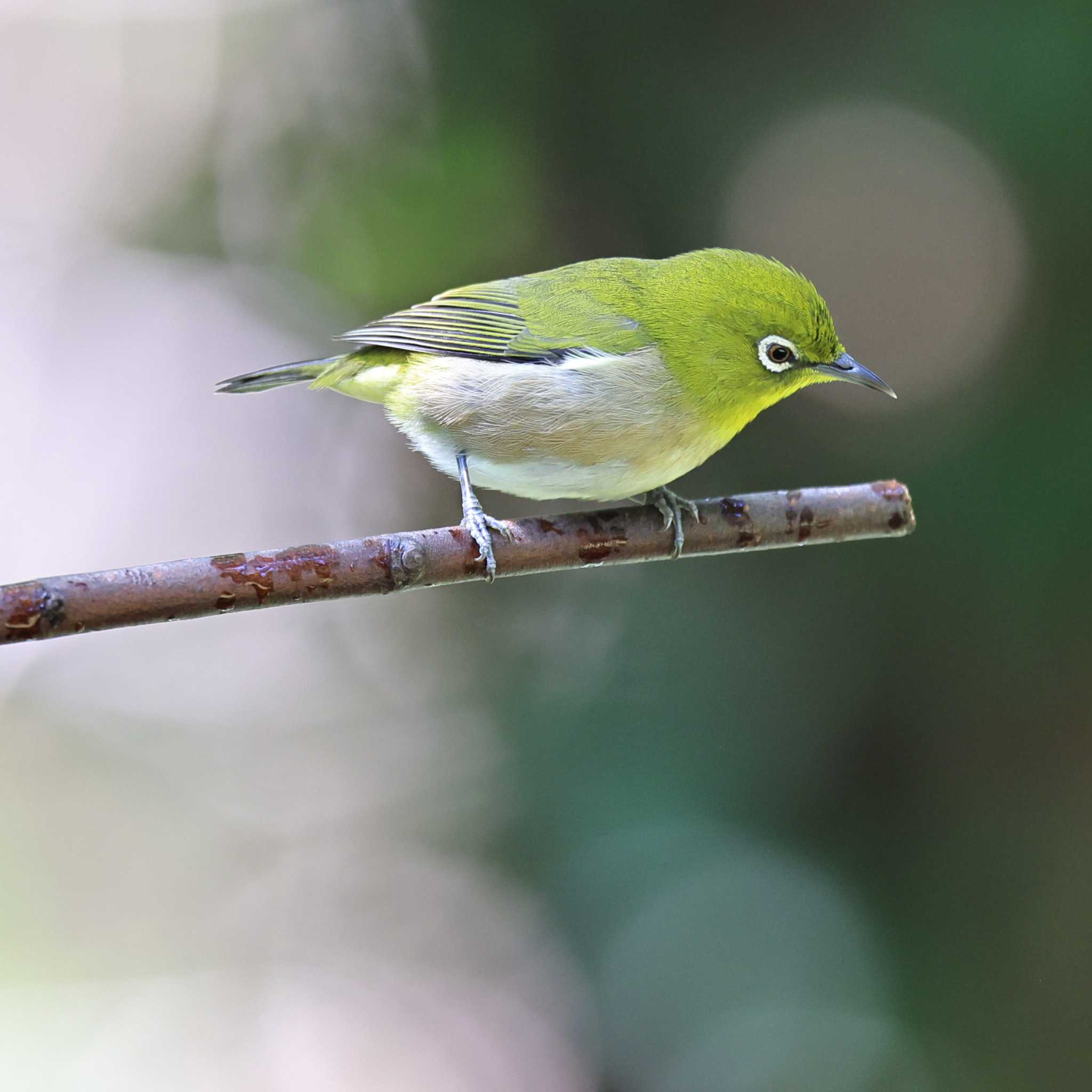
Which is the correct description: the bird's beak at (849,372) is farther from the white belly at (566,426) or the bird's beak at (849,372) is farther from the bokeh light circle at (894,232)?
the bokeh light circle at (894,232)

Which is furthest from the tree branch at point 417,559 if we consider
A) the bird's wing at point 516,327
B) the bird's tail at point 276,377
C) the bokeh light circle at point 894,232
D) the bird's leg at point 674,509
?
the bokeh light circle at point 894,232

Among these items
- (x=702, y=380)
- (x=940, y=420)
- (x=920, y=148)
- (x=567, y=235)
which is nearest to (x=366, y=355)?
(x=702, y=380)

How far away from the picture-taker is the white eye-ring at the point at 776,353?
12.0 ft

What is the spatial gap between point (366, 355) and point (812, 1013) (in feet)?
10.9

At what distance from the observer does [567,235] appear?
18.3 feet

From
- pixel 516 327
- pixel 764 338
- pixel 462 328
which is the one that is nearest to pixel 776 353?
pixel 764 338

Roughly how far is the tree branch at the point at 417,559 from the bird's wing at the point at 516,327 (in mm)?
650

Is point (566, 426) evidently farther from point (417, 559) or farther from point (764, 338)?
point (417, 559)

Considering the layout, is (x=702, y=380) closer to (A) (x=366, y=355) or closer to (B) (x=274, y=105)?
(A) (x=366, y=355)

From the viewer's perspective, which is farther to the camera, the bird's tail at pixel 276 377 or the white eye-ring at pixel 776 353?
the bird's tail at pixel 276 377

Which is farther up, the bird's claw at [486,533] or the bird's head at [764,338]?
the bird's head at [764,338]

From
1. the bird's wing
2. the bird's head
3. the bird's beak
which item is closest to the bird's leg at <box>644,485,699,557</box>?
the bird's head

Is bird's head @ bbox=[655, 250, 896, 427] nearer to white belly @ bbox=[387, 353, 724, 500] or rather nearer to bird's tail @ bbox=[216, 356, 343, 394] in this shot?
white belly @ bbox=[387, 353, 724, 500]

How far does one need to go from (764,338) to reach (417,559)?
161cm
